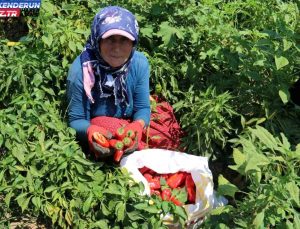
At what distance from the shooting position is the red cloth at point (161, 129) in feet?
10.5

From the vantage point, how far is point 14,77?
10.3 ft

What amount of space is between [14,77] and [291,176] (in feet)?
5.30

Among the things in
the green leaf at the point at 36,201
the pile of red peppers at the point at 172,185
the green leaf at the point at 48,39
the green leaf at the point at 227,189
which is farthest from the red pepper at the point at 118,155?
the green leaf at the point at 48,39

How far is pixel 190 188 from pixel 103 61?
823 millimetres

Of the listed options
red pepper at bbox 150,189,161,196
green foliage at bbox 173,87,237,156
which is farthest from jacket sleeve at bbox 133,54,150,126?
red pepper at bbox 150,189,161,196

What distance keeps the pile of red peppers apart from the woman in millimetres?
194

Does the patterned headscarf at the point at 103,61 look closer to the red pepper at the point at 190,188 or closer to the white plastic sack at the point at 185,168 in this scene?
the white plastic sack at the point at 185,168

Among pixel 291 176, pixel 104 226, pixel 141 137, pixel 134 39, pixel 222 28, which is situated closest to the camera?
pixel 291 176

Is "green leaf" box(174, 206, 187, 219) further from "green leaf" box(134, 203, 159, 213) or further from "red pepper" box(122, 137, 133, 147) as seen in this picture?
"red pepper" box(122, 137, 133, 147)

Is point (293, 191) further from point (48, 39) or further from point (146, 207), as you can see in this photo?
point (48, 39)

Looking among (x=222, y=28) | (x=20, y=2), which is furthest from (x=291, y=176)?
(x=20, y=2)

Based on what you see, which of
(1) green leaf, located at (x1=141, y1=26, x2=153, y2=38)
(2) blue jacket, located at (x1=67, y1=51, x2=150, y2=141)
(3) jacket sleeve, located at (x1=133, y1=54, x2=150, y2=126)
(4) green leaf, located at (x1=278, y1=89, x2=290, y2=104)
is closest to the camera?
(4) green leaf, located at (x1=278, y1=89, x2=290, y2=104)

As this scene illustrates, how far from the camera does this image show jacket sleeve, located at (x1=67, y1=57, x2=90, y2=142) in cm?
309

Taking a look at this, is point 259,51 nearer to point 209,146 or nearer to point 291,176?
point 209,146
